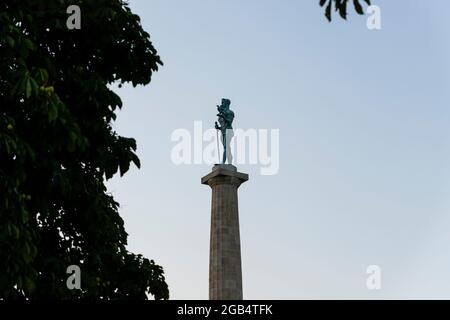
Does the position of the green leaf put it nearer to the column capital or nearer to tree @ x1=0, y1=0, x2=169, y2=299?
tree @ x1=0, y1=0, x2=169, y2=299

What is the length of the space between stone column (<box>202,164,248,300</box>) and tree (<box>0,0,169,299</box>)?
13.7m

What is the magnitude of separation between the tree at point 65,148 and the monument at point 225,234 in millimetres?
13716

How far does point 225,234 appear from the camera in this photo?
3303cm

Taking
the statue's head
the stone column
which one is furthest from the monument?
the statue's head

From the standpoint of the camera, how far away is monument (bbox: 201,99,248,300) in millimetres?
32469

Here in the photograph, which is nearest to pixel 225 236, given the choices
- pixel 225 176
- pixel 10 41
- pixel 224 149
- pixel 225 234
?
pixel 225 234

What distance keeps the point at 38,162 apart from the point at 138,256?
5697 millimetres

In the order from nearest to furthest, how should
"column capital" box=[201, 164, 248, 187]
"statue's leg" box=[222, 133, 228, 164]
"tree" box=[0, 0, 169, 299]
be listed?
1. "tree" box=[0, 0, 169, 299]
2. "column capital" box=[201, 164, 248, 187]
3. "statue's leg" box=[222, 133, 228, 164]

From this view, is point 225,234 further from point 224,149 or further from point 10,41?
point 10,41

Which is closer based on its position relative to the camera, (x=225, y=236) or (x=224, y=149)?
(x=225, y=236)

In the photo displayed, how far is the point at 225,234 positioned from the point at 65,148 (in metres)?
19.1

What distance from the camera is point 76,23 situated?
51.2 feet
